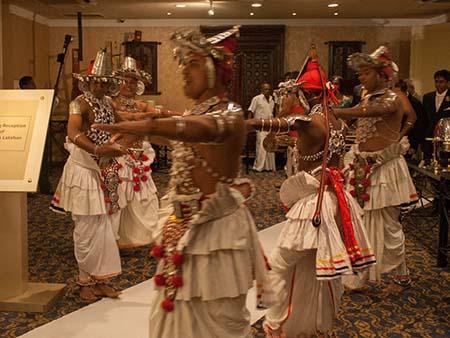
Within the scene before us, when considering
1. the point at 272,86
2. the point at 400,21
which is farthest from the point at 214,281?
the point at 400,21

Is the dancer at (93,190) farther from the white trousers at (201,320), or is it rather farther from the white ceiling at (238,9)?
the white ceiling at (238,9)

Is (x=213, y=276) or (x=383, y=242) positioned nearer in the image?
(x=213, y=276)

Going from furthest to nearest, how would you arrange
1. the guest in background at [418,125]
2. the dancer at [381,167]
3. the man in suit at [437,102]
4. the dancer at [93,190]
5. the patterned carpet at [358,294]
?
the guest in background at [418,125] → the man in suit at [437,102] → the dancer at [381,167] → the dancer at [93,190] → the patterned carpet at [358,294]

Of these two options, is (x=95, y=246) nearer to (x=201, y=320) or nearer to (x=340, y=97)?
(x=201, y=320)

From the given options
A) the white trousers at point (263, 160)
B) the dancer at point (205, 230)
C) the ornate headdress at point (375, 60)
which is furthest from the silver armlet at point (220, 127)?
the white trousers at point (263, 160)

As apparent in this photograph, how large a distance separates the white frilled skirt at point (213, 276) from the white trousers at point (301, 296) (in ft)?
3.29

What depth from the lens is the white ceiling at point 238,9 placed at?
10.5m

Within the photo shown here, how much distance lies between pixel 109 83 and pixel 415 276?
298cm

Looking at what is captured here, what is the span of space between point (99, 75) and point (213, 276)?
2.23 metres

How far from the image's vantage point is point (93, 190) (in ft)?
13.5

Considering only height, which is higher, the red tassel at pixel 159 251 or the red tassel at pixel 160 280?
the red tassel at pixel 159 251

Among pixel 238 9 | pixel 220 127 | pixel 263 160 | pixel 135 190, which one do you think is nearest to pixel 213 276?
pixel 220 127

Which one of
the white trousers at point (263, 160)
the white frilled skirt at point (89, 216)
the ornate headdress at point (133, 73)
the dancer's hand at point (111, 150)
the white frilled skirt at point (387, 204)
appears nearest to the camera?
the dancer's hand at point (111, 150)

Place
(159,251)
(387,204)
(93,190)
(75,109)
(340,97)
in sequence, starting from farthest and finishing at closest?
(340,97) < (387,204) < (93,190) < (75,109) < (159,251)
